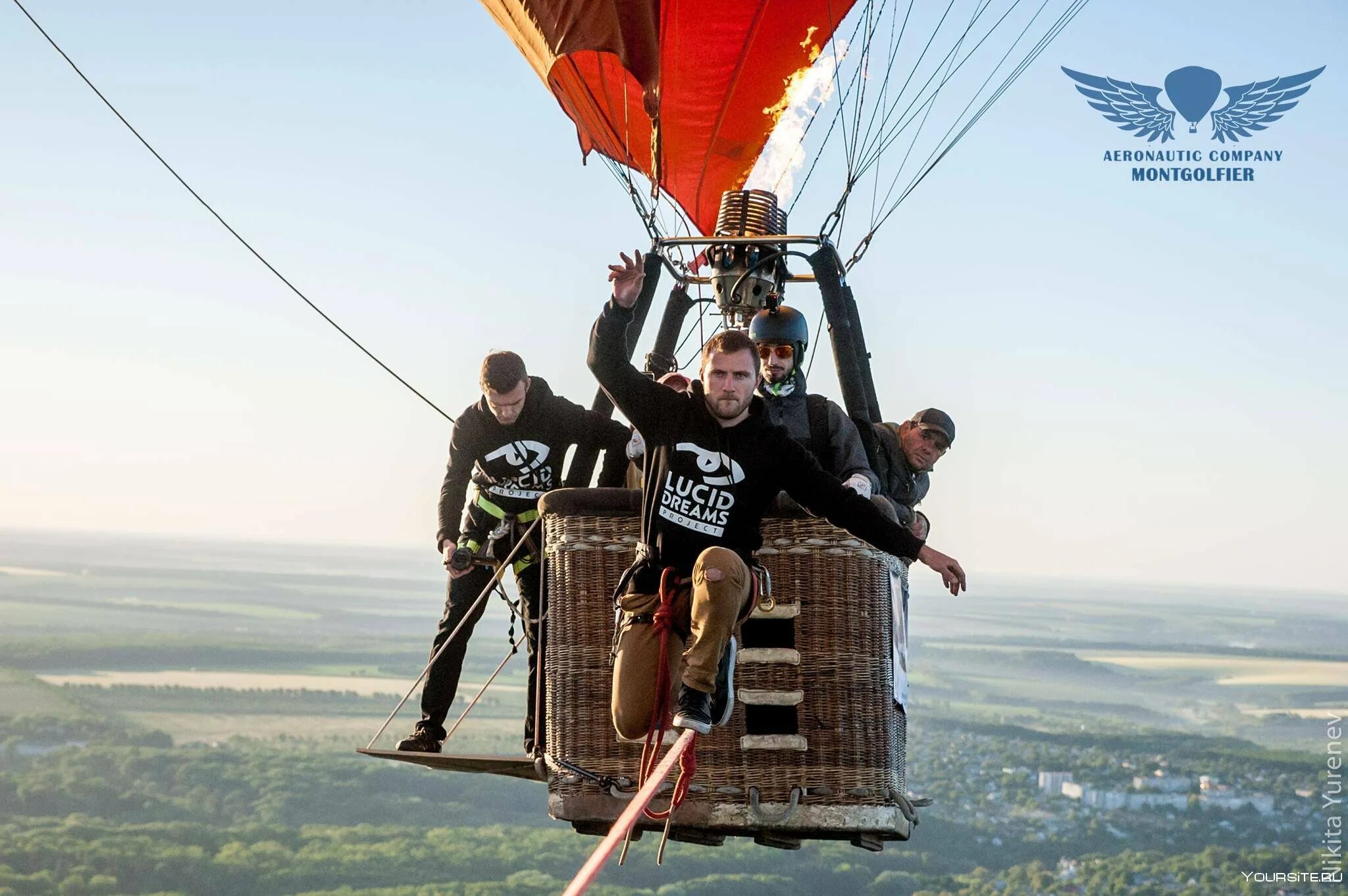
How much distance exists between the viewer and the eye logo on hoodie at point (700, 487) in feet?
16.6

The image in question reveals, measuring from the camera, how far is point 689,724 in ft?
16.0

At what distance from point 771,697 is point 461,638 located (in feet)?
6.44

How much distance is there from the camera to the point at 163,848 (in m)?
185

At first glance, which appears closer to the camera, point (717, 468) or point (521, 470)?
point (717, 468)

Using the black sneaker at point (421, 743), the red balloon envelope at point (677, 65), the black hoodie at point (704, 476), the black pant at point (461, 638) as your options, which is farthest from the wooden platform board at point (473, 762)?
the red balloon envelope at point (677, 65)

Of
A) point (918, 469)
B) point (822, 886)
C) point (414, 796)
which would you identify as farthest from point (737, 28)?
point (414, 796)

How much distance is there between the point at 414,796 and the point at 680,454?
19206 centimetres

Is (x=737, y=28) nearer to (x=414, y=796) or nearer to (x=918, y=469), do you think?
(x=918, y=469)

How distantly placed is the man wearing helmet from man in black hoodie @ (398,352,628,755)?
65 centimetres

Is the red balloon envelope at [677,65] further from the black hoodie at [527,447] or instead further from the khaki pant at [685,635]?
the khaki pant at [685,635]

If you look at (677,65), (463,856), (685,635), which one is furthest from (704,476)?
(463,856)

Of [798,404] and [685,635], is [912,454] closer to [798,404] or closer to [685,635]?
[798,404]

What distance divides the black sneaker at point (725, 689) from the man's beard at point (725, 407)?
2.29 feet

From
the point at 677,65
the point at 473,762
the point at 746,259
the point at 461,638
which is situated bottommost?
the point at 473,762
